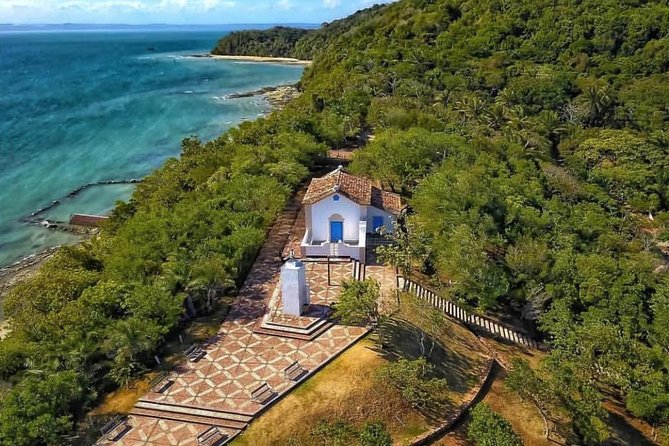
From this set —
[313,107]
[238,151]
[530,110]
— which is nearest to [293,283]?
[238,151]

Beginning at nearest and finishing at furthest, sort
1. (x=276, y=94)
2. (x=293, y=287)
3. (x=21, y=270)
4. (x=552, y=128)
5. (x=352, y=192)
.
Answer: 1. (x=293, y=287)
2. (x=352, y=192)
3. (x=21, y=270)
4. (x=552, y=128)
5. (x=276, y=94)

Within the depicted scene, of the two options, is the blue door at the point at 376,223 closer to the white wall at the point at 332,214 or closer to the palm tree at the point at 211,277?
the white wall at the point at 332,214

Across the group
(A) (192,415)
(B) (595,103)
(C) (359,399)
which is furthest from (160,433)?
(B) (595,103)

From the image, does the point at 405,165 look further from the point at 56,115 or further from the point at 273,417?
the point at 56,115

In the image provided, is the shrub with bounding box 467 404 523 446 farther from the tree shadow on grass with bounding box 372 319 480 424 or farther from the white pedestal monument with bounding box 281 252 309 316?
the white pedestal monument with bounding box 281 252 309 316

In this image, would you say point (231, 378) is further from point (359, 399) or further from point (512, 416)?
point (512, 416)

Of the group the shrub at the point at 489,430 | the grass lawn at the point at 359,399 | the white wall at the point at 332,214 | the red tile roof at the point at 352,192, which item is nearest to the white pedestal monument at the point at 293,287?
the grass lawn at the point at 359,399

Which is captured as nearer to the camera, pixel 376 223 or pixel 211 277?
pixel 211 277

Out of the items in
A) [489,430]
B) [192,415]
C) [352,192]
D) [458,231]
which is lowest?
[192,415]
